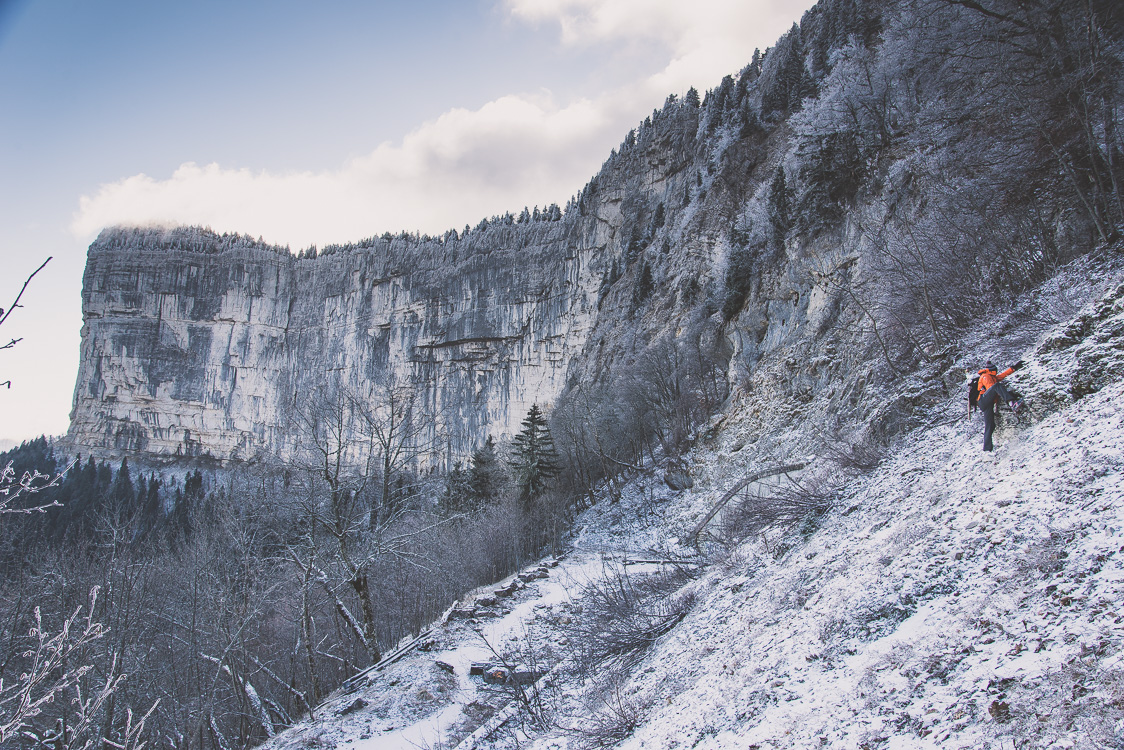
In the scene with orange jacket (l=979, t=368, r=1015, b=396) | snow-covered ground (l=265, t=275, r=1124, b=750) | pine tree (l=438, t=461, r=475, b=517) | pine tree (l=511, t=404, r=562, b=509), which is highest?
orange jacket (l=979, t=368, r=1015, b=396)

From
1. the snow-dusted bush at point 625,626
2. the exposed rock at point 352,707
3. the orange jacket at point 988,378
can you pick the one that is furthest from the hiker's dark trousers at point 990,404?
the exposed rock at point 352,707

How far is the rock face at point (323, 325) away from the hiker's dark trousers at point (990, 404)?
58753 mm

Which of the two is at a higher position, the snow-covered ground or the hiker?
the hiker

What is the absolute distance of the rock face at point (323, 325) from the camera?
7094cm

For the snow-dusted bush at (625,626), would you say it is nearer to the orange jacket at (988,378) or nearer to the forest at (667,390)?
the forest at (667,390)

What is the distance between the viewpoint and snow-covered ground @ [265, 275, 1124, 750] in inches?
126

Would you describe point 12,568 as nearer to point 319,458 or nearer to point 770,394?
point 319,458

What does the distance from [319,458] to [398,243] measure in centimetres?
8320

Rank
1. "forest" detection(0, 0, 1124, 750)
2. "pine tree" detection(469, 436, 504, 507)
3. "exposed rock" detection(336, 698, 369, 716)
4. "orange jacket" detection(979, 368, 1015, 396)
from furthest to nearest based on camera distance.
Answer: "pine tree" detection(469, 436, 504, 507) < "forest" detection(0, 0, 1124, 750) < "exposed rock" detection(336, 698, 369, 716) < "orange jacket" detection(979, 368, 1015, 396)

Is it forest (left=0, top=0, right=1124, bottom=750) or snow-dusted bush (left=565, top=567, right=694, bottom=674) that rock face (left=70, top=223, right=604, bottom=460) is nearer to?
forest (left=0, top=0, right=1124, bottom=750)

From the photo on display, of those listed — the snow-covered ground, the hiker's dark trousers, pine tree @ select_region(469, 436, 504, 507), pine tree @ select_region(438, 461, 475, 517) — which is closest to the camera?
the snow-covered ground

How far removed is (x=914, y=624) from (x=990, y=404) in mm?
3328

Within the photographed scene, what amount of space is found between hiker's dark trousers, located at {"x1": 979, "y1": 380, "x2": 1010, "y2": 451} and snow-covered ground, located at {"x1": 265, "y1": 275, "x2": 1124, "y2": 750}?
0.17m

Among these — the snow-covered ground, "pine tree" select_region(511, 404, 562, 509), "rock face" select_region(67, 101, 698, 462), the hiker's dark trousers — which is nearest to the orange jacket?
the hiker's dark trousers
